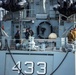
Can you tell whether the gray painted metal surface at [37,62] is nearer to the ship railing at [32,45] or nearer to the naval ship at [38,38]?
the naval ship at [38,38]

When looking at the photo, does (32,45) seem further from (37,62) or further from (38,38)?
(38,38)

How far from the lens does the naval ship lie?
14148 mm

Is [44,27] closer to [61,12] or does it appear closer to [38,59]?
[61,12]

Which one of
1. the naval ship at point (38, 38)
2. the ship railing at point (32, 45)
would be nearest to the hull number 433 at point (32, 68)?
the naval ship at point (38, 38)

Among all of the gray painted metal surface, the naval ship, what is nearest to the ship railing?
the naval ship

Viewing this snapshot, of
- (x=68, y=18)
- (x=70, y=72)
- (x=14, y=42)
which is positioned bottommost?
(x=70, y=72)

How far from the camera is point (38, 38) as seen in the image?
57.2ft

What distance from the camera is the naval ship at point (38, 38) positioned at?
14148 mm

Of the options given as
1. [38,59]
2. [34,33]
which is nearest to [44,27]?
[34,33]

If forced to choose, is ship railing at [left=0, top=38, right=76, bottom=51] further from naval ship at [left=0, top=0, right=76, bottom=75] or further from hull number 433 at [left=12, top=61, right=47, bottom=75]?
hull number 433 at [left=12, top=61, right=47, bottom=75]

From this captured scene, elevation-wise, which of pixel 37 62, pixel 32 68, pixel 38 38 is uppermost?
pixel 38 38

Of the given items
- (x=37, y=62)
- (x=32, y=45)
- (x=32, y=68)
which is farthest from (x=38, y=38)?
(x=32, y=68)

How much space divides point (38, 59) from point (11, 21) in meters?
3.56

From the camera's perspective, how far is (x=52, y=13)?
18.1 metres
